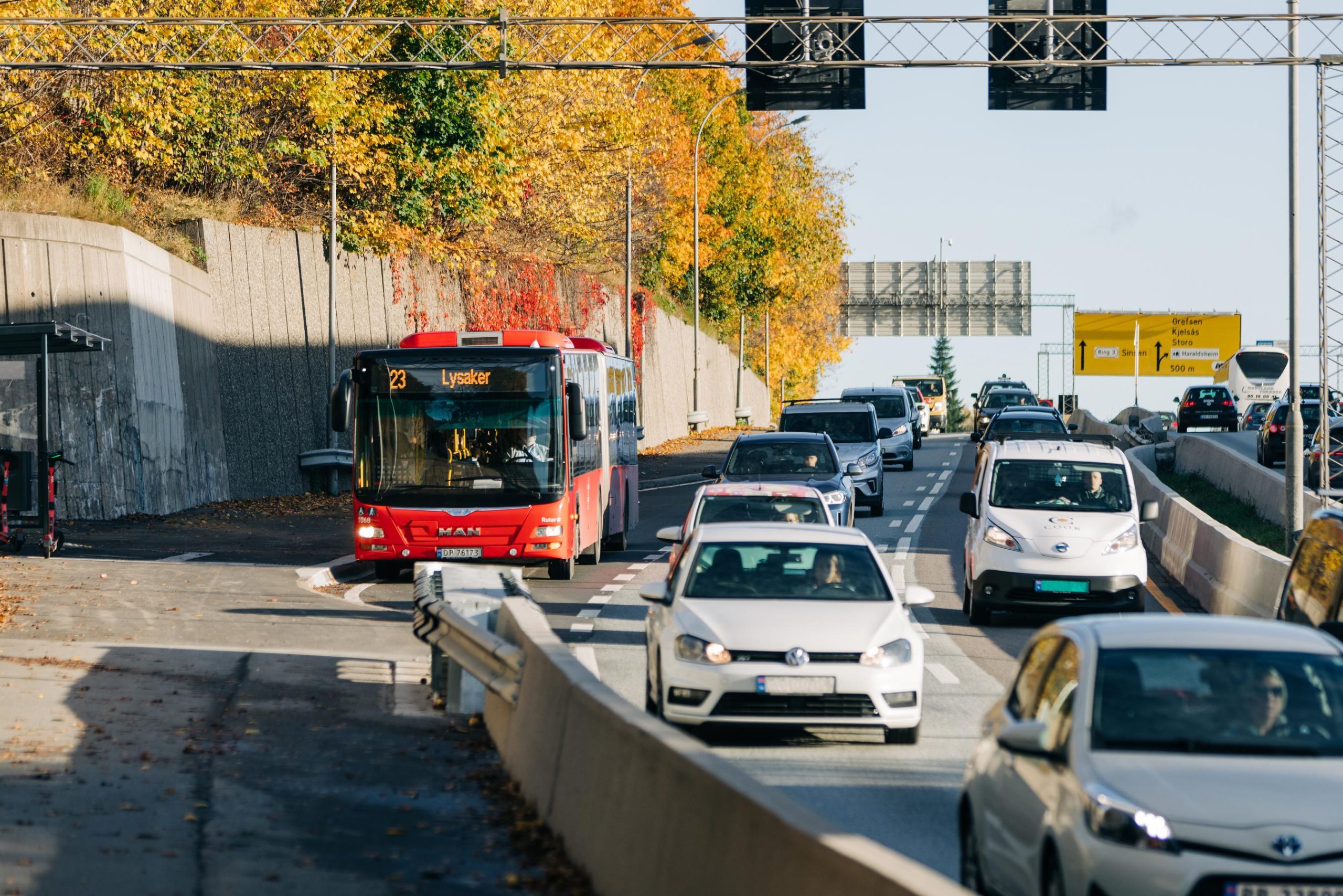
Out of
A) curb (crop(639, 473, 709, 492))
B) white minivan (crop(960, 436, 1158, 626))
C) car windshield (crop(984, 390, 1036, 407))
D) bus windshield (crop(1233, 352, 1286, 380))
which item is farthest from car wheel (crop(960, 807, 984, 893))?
bus windshield (crop(1233, 352, 1286, 380))

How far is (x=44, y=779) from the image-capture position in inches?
371

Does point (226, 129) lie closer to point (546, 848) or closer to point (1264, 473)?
point (1264, 473)

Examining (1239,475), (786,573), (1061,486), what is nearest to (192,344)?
(1061,486)

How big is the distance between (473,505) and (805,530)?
9240mm

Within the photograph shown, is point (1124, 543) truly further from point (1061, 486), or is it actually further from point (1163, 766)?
point (1163, 766)

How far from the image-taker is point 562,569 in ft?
74.0

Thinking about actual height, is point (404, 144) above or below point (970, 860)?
above

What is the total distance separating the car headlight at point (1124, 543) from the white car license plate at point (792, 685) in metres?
8.12

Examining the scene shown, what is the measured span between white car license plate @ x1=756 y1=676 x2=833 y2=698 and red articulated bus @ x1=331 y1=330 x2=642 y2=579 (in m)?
10.8

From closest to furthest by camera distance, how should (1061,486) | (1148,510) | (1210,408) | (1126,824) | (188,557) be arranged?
(1126,824) → (1148,510) → (1061,486) → (188,557) → (1210,408)

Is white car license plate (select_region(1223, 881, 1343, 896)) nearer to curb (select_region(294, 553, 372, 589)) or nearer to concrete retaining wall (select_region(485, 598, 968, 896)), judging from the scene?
concrete retaining wall (select_region(485, 598, 968, 896))

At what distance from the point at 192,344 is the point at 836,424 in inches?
478

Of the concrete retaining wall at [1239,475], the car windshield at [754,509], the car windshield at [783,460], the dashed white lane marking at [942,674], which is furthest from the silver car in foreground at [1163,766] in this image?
the concrete retaining wall at [1239,475]

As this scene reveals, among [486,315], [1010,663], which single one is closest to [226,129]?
[486,315]
